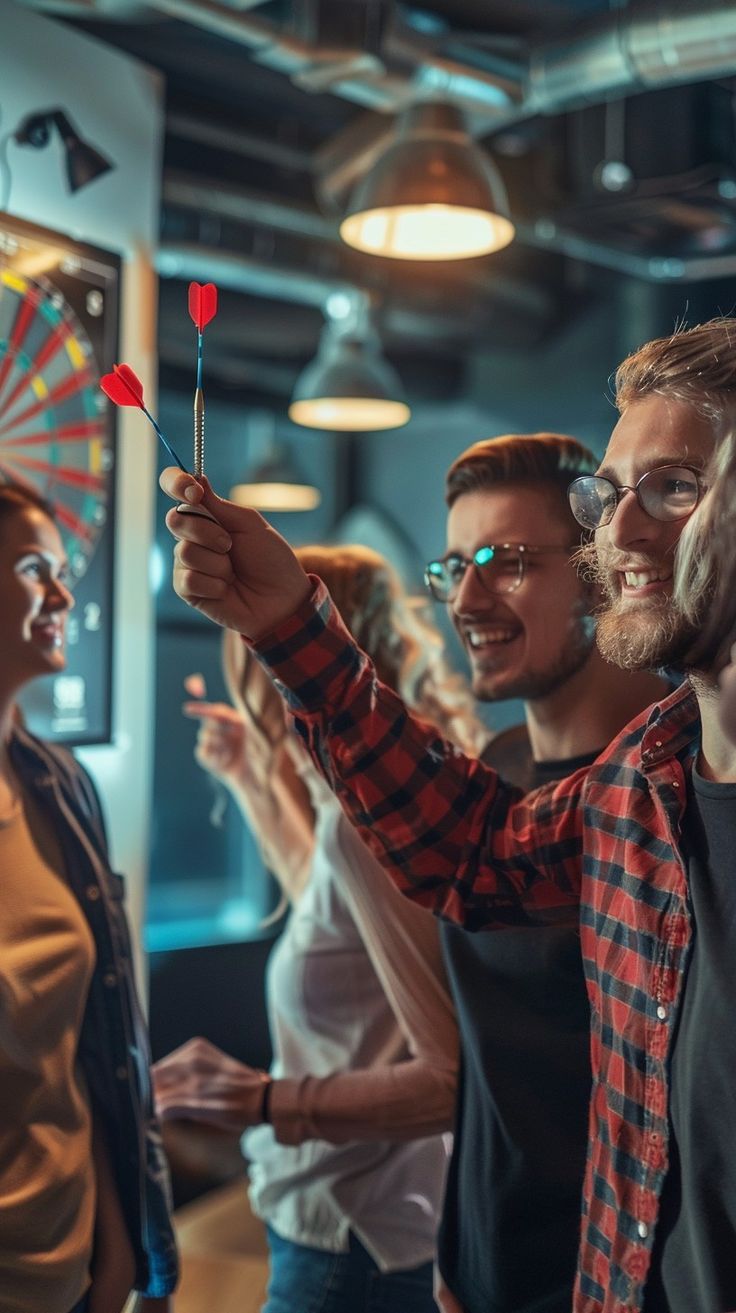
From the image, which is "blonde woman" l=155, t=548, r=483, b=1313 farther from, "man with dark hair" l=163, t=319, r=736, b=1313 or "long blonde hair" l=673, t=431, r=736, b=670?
"long blonde hair" l=673, t=431, r=736, b=670

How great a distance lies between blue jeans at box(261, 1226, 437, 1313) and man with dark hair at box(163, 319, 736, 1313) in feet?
1.97

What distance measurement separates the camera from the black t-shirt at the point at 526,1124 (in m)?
1.49

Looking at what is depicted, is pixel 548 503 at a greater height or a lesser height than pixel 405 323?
lesser

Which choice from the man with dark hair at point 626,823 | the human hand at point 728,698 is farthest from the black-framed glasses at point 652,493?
the human hand at point 728,698

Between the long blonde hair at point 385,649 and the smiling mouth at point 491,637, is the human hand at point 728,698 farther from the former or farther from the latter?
the long blonde hair at point 385,649

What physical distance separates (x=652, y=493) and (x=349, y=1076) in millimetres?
1000

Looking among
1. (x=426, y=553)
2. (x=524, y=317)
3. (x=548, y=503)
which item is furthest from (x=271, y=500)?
(x=548, y=503)

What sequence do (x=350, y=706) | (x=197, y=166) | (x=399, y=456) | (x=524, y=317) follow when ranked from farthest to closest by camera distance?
(x=399, y=456)
(x=524, y=317)
(x=197, y=166)
(x=350, y=706)

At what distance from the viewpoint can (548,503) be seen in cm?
161

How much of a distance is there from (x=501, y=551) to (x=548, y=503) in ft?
0.31

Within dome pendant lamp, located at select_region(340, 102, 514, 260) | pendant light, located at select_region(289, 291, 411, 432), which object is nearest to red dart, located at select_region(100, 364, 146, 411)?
dome pendant lamp, located at select_region(340, 102, 514, 260)

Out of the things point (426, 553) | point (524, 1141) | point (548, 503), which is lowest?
point (524, 1141)

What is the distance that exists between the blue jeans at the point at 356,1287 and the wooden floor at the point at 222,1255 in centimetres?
134

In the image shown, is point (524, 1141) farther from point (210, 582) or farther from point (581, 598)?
point (210, 582)
